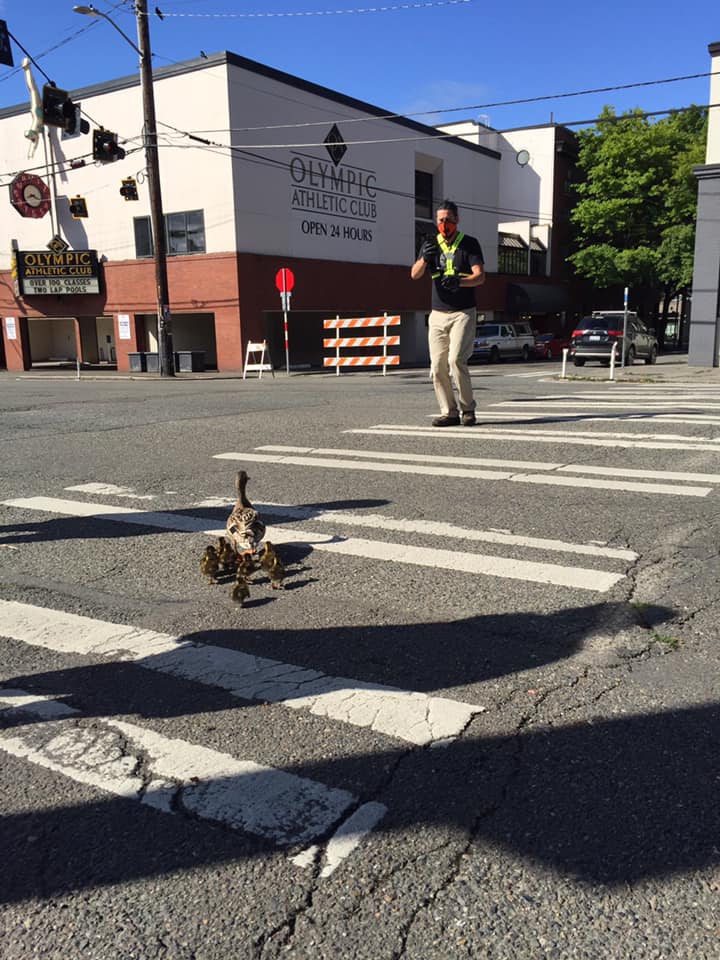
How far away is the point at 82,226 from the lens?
31609mm

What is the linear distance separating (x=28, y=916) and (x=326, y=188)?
105 feet

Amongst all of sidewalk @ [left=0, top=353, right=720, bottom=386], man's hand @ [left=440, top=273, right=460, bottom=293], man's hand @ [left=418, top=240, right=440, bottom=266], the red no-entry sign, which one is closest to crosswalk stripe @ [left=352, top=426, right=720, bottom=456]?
man's hand @ [left=440, top=273, right=460, bottom=293]

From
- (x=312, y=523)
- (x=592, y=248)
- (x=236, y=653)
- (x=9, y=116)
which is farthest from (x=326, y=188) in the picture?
(x=236, y=653)

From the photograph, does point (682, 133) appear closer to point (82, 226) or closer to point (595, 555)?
point (82, 226)

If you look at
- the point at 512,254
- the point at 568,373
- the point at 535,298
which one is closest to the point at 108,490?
the point at 568,373

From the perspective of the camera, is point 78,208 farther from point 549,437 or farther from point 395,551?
point 395,551

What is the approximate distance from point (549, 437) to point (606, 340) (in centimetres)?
1988

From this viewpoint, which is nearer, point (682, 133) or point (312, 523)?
point (312, 523)

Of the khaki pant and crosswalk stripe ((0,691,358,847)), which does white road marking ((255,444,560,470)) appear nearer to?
the khaki pant

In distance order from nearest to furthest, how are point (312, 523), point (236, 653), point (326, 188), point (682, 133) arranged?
point (236, 653) < point (312, 523) < point (326, 188) < point (682, 133)

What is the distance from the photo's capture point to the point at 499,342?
33.2 m

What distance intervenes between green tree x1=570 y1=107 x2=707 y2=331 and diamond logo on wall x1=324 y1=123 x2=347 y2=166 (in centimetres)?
1809

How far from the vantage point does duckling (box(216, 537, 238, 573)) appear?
4184mm


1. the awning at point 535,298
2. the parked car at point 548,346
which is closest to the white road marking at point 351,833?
the parked car at point 548,346
